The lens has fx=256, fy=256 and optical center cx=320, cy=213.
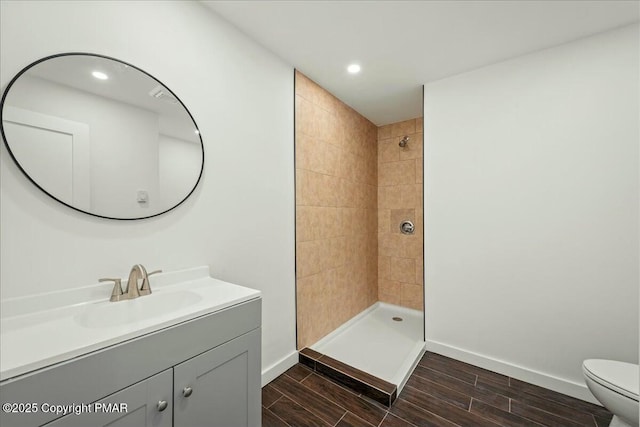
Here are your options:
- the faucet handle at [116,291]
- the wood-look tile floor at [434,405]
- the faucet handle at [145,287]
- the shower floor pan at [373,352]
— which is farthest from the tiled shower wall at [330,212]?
the faucet handle at [116,291]

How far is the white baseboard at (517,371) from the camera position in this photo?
5.91 feet

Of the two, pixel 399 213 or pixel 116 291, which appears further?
pixel 399 213

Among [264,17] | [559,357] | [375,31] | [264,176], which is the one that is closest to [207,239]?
[264,176]

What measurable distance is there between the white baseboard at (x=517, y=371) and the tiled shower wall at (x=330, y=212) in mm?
1032

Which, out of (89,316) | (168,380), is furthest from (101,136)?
(168,380)

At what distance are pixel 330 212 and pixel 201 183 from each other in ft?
4.58

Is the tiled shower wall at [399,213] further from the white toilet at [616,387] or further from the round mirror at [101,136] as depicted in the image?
the round mirror at [101,136]

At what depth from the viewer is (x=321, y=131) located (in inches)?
102

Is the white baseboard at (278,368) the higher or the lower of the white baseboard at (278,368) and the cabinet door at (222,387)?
the lower

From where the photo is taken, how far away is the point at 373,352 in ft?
7.98

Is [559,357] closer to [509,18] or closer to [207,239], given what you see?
[509,18]

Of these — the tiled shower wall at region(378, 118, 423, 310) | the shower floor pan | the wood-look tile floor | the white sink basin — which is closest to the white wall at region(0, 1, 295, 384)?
the white sink basin

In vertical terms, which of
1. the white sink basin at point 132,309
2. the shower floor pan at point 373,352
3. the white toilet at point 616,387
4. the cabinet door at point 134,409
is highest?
the white sink basin at point 132,309

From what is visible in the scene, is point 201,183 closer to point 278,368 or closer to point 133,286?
point 133,286
